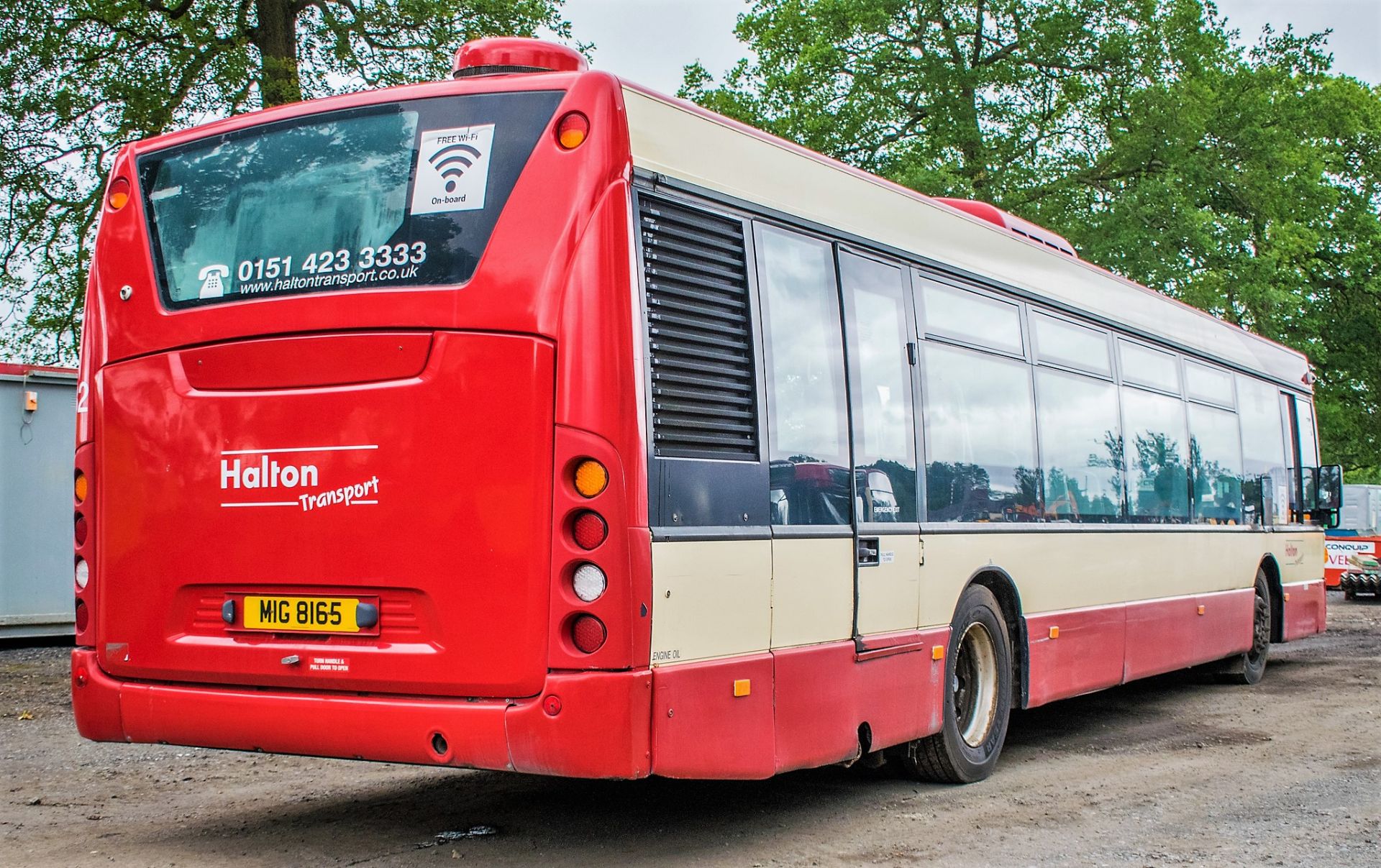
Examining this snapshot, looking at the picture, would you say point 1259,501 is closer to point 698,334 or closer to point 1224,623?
point 1224,623

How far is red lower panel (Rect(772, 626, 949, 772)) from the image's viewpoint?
5922mm

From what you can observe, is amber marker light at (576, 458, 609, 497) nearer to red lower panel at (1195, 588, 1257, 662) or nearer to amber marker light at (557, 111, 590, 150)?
amber marker light at (557, 111, 590, 150)

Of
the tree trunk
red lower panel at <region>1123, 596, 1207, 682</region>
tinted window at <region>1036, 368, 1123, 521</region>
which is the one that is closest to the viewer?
tinted window at <region>1036, 368, 1123, 521</region>

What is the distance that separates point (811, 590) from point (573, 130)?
217 cm

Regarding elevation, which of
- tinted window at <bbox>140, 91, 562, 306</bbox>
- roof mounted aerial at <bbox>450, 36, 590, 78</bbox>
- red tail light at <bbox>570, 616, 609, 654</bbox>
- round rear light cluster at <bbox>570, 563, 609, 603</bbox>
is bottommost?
red tail light at <bbox>570, 616, 609, 654</bbox>

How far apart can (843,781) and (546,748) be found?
3.07m

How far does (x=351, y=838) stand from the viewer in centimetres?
630

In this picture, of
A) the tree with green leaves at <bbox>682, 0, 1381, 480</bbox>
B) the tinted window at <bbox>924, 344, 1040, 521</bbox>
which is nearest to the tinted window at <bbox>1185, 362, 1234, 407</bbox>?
the tinted window at <bbox>924, 344, 1040, 521</bbox>

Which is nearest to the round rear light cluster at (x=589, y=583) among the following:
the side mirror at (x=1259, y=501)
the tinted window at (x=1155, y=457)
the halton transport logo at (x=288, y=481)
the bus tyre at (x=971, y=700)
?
the halton transport logo at (x=288, y=481)

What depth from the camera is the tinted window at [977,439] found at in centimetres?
748

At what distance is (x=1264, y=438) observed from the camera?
13102 mm

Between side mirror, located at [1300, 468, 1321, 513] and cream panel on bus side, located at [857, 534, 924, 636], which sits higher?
side mirror, located at [1300, 468, 1321, 513]

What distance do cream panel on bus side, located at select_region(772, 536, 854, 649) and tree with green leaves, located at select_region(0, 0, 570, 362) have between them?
1465 centimetres

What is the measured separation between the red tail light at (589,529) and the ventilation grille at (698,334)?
0.37 metres
